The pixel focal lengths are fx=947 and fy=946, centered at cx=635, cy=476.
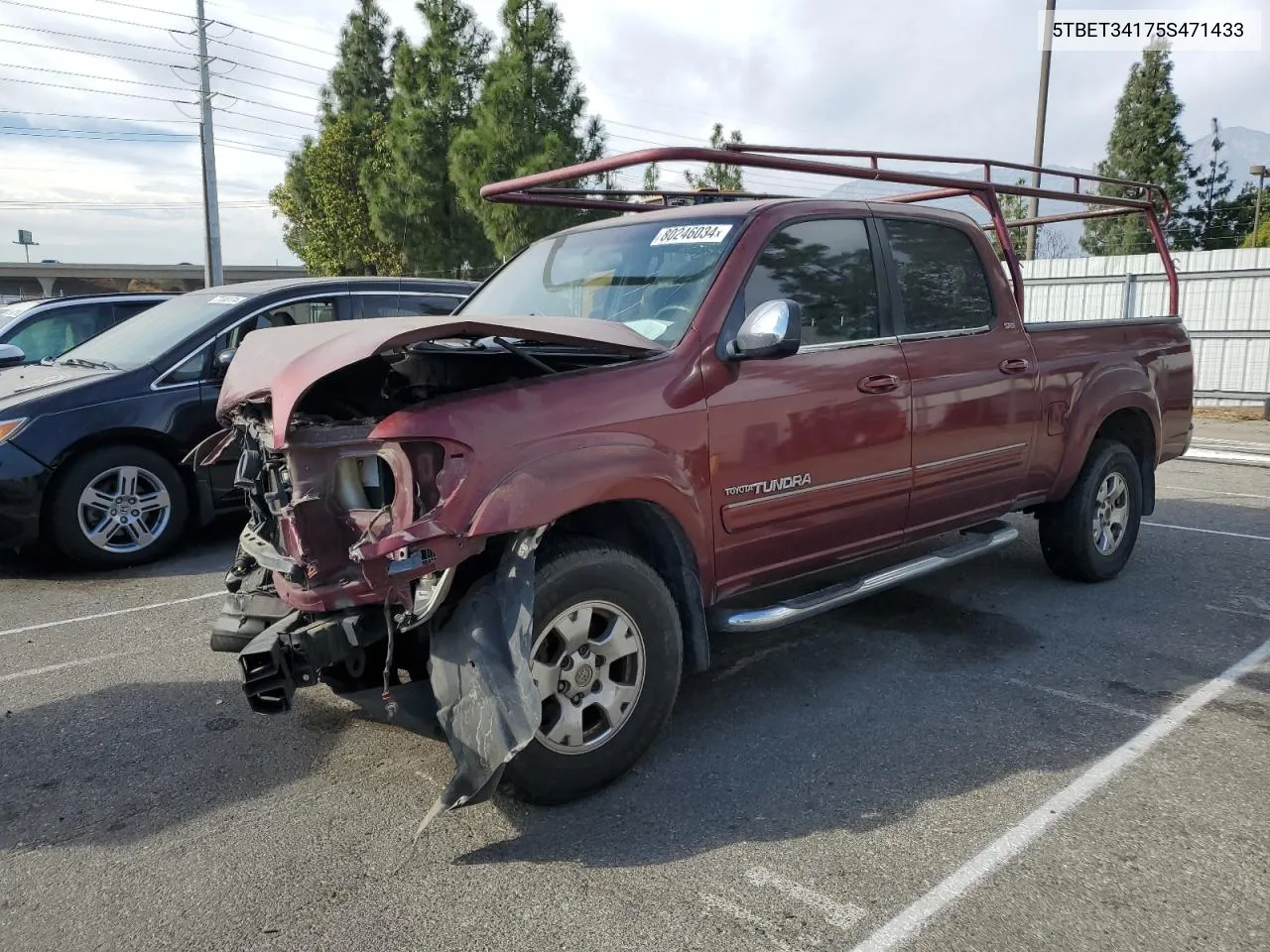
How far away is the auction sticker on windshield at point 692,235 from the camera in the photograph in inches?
152

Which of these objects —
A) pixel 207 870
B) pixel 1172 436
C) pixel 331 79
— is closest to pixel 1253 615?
pixel 1172 436

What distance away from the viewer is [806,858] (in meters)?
2.86

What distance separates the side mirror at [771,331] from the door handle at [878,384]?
0.64m

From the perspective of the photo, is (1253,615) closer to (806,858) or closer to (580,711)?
(806,858)

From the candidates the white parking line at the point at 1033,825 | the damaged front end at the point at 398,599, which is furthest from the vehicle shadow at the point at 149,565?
the white parking line at the point at 1033,825

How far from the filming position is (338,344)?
116 inches

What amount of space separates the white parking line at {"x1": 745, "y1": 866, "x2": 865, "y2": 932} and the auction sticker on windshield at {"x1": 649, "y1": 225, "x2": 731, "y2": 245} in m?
2.37

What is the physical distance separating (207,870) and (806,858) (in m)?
1.80

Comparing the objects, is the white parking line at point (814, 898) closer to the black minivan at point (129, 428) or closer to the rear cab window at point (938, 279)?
the rear cab window at point (938, 279)

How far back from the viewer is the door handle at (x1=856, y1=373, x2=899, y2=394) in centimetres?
403

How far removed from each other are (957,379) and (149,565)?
5255 millimetres

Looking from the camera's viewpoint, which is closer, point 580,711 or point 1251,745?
point 580,711

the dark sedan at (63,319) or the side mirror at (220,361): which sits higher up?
the dark sedan at (63,319)

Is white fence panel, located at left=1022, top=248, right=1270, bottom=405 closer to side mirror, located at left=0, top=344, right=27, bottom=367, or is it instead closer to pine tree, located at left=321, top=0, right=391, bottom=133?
side mirror, located at left=0, top=344, right=27, bottom=367
